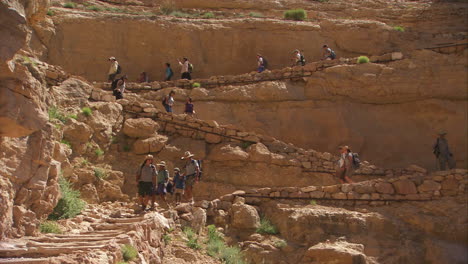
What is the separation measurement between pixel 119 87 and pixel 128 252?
34.6ft

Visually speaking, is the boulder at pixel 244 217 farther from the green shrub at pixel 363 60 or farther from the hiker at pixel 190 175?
the green shrub at pixel 363 60

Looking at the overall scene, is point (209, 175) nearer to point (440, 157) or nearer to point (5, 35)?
point (440, 157)

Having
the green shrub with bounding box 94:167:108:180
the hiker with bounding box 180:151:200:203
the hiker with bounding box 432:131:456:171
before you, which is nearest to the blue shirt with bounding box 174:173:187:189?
the hiker with bounding box 180:151:200:203

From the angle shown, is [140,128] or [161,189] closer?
[161,189]

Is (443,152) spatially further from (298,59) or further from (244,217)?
(298,59)

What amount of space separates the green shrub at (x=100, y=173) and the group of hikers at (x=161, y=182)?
4.70 feet

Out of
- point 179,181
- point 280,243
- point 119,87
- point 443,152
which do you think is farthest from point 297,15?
point 280,243

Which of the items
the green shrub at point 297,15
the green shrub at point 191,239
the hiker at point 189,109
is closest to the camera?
the green shrub at point 191,239

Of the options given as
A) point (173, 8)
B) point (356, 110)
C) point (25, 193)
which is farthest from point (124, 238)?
point (173, 8)

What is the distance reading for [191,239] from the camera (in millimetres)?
11180

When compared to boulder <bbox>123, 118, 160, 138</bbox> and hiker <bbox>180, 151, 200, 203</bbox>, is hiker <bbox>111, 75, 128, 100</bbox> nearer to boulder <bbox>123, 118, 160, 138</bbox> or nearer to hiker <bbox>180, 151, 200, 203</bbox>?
boulder <bbox>123, 118, 160, 138</bbox>

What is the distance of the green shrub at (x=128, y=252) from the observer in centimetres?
831

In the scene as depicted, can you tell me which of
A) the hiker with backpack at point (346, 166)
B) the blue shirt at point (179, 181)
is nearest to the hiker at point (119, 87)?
the blue shirt at point (179, 181)

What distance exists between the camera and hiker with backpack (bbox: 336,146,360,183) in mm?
15102
